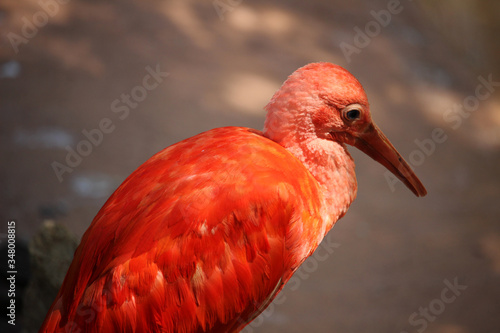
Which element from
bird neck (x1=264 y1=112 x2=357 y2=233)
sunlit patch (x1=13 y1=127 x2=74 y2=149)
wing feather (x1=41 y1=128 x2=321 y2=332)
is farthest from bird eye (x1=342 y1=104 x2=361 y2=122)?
sunlit patch (x1=13 y1=127 x2=74 y2=149)

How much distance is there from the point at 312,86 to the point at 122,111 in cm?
219

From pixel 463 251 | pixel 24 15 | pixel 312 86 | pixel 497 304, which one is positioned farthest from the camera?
pixel 24 15

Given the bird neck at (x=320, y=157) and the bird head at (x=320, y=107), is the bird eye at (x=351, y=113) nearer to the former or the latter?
the bird head at (x=320, y=107)

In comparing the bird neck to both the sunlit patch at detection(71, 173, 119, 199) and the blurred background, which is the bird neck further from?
the sunlit patch at detection(71, 173, 119, 199)

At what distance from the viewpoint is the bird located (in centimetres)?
147

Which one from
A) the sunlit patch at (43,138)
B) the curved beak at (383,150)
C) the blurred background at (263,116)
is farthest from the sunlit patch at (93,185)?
the curved beak at (383,150)

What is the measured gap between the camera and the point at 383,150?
6.12ft

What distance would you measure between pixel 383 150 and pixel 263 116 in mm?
1988

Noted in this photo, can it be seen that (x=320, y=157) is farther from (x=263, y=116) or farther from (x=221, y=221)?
(x=263, y=116)

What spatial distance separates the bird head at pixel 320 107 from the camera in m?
1.70

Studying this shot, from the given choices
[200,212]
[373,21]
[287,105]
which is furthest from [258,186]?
[373,21]

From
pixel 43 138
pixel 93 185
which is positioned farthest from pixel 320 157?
pixel 43 138

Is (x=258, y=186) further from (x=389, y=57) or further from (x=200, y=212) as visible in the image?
(x=389, y=57)

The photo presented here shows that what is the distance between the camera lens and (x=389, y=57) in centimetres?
417
